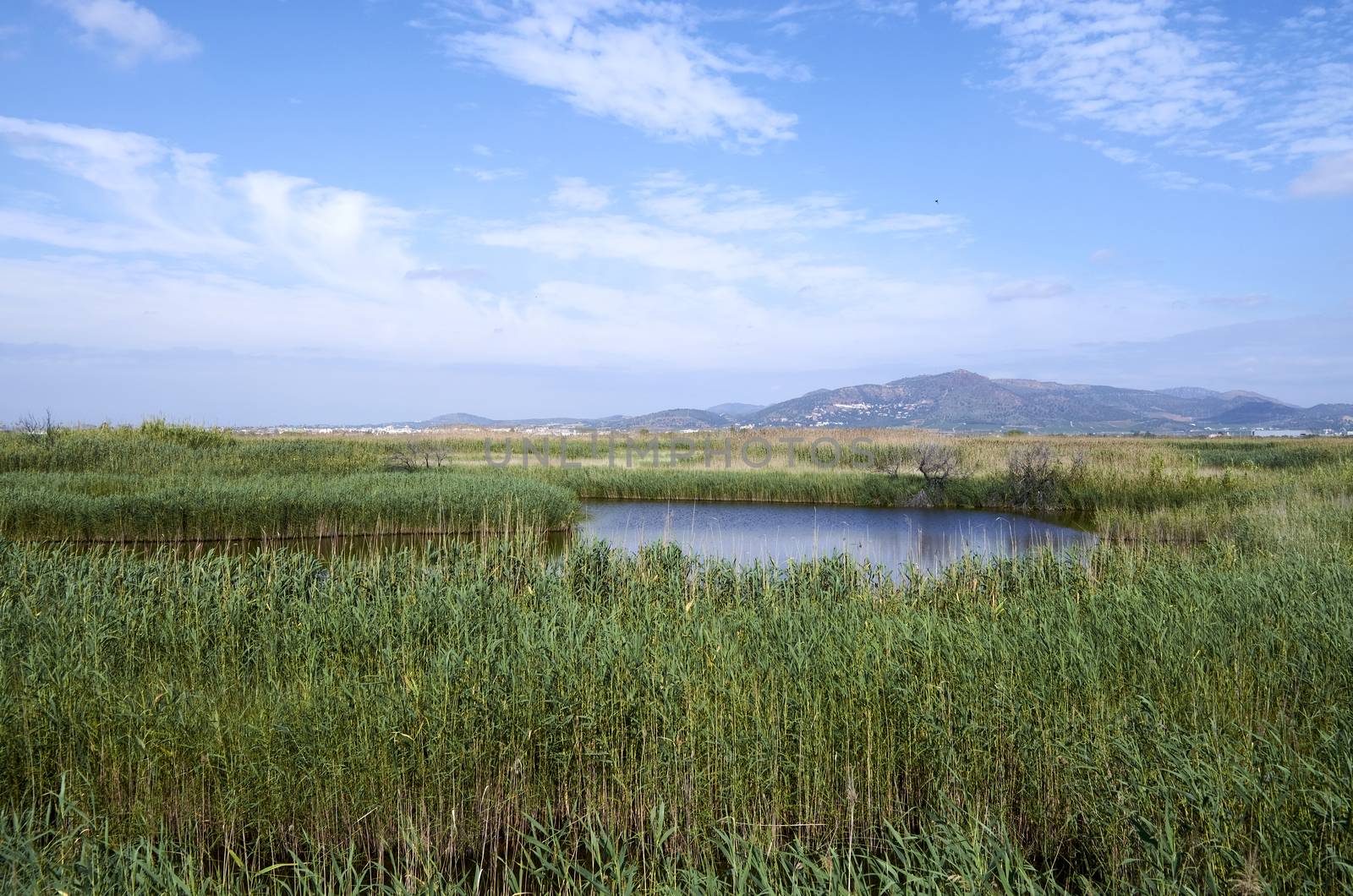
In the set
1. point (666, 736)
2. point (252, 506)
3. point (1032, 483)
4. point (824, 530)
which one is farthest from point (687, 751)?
point (1032, 483)

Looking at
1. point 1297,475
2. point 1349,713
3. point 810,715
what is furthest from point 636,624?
point 1297,475

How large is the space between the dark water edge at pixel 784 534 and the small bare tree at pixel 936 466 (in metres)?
1.47

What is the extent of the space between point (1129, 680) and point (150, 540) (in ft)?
58.9

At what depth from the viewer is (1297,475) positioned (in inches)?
802

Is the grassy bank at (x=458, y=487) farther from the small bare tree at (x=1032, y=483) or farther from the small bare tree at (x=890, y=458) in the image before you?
the small bare tree at (x=890, y=458)

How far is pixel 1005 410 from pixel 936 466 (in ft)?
485

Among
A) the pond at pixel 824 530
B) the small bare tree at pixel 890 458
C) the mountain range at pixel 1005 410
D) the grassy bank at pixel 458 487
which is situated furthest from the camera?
the mountain range at pixel 1005 410

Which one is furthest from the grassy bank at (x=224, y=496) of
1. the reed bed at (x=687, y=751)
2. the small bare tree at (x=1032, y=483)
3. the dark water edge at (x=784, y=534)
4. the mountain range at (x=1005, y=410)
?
the mountain range at (x=1005, y=410)

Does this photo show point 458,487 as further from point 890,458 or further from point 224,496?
point 890,458

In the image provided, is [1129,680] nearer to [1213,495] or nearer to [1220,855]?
[1220,855]

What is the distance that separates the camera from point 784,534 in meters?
18.2

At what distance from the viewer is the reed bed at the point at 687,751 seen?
366 cm

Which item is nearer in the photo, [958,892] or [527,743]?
[958,892]

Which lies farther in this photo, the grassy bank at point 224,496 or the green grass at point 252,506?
the grassy bank at point 224,496
